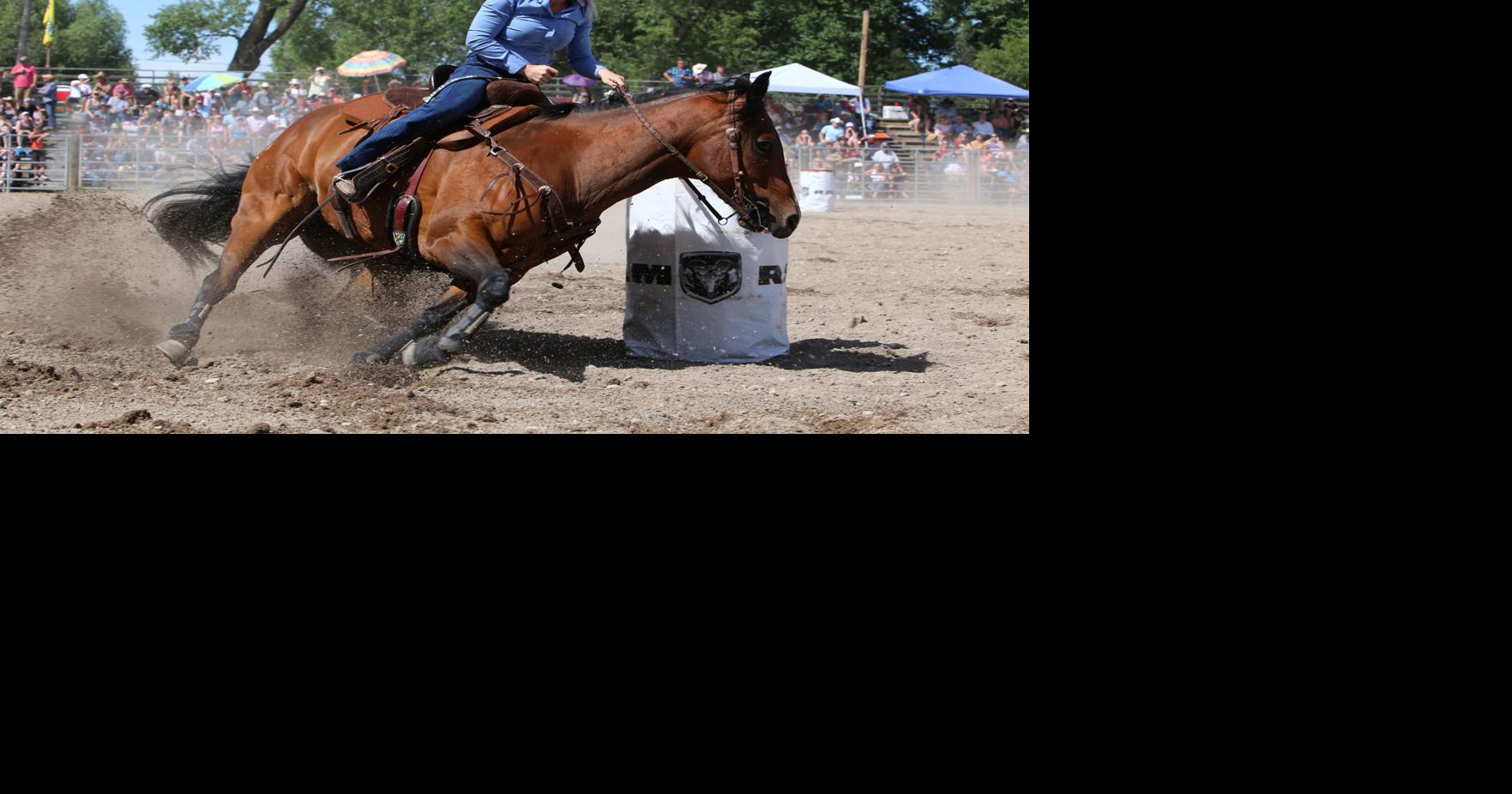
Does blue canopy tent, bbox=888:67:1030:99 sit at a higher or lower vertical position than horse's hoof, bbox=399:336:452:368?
higher

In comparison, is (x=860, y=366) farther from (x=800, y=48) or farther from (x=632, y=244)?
(x=800, y=48)

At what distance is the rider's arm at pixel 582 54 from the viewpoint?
664 centimetres

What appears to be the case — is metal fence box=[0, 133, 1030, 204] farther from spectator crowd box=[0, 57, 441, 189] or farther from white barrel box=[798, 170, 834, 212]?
white barrel box=[798, 170, 834, 212]

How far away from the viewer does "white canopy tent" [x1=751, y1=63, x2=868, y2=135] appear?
72.7ft

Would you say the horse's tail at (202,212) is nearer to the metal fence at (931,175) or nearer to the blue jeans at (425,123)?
the blue jeans at (425,123)

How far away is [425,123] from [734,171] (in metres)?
1.47

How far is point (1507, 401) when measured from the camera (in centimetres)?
253

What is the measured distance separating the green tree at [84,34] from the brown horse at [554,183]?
31.4 metres

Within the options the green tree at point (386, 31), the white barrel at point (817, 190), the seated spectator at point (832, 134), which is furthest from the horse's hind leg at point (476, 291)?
the green tree at point (386, 31)

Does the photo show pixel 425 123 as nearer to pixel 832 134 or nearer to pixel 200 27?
pixel 832 134

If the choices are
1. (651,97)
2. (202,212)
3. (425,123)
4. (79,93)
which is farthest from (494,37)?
(79,93)

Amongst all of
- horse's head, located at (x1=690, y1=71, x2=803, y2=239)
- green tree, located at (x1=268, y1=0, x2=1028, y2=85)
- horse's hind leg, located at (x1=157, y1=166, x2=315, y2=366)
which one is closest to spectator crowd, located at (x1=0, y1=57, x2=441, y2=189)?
green tree, located at (x1=268, y1=0, x2=1028, y2=85)

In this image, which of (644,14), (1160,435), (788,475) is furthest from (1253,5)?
(644,14)

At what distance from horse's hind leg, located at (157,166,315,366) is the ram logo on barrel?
1929 mm
